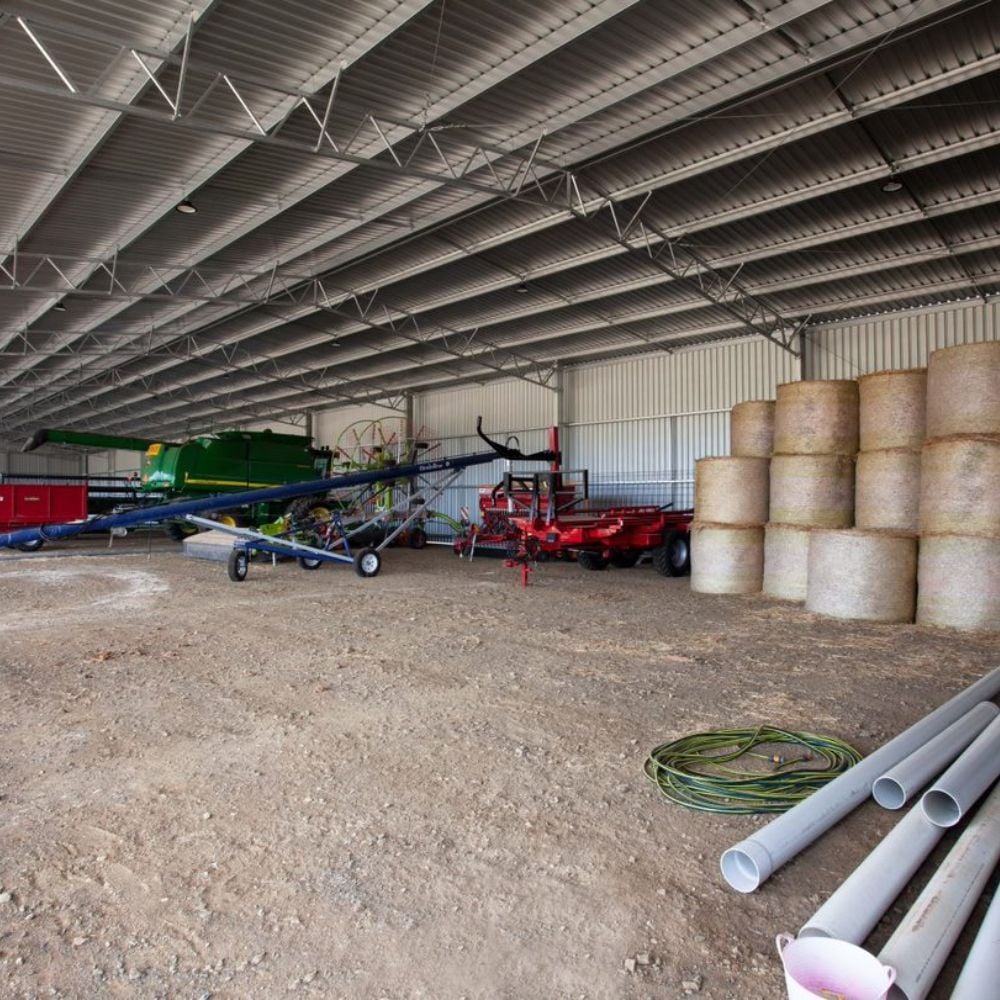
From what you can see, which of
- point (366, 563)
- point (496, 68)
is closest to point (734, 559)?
point (366, 563)

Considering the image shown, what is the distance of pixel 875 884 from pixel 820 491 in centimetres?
697

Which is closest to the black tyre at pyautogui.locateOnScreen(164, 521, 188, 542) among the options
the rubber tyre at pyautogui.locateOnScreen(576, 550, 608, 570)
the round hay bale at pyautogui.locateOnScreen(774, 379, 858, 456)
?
the rubber tyre at pyautogui.locateOnScreen(576, 550, 608, 570)

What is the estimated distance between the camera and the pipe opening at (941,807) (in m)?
2.52

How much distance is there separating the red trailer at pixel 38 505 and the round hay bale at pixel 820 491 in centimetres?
1598

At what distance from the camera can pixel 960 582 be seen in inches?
268

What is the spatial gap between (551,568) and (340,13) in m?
8.79

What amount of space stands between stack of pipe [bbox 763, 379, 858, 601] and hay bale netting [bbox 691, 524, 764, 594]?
0.42 metres

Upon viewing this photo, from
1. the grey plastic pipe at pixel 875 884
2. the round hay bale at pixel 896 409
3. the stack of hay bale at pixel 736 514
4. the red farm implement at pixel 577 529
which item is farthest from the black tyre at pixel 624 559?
the grey plastic pipe at pixel 875 884

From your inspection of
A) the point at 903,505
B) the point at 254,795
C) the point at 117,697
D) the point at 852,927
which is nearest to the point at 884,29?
the point at 903,505

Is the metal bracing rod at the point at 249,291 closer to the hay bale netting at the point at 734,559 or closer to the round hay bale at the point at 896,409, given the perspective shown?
the hay bale netting at the point at 734,559

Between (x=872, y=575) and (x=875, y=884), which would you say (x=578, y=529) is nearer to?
(x=872, y=575)

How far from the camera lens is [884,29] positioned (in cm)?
602

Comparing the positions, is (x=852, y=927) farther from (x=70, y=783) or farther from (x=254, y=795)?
(x=70, y=783)

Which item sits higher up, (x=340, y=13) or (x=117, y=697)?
(x=340, y=13)
